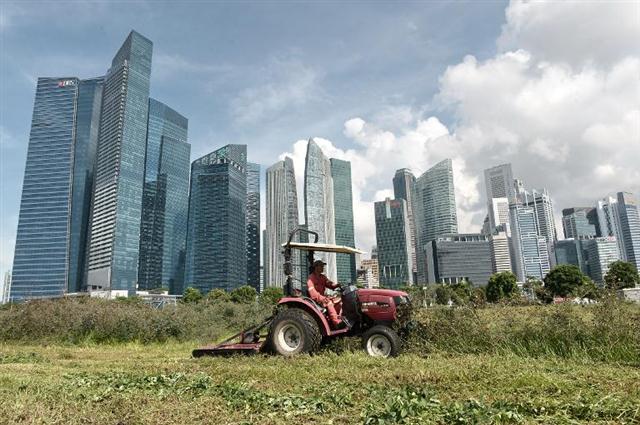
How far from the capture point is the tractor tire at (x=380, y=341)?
8.95m

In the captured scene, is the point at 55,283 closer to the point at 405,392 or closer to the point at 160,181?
the point at 160,181

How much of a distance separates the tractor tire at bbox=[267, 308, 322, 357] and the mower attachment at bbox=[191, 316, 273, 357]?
0.43 meters

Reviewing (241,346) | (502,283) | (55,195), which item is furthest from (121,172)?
(241,346)

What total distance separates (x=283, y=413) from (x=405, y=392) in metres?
1.36

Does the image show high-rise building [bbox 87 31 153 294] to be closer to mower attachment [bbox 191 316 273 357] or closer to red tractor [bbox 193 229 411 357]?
mower attachment [bbox 191 316 273 357]

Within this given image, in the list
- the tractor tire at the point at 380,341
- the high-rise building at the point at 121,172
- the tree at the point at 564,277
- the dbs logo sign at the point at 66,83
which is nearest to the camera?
the tractor tire at the point at 380,341

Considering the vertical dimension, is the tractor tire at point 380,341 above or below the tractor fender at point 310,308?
below

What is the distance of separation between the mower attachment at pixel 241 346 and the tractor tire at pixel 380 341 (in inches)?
95.4

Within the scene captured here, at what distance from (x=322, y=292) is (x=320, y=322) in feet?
2.76

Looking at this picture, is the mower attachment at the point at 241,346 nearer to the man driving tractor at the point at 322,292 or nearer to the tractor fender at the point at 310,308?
the tractor fender at the point at 310,308

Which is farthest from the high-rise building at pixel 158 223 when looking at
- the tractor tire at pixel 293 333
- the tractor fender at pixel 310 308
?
the tractor tire at pixel 293 333

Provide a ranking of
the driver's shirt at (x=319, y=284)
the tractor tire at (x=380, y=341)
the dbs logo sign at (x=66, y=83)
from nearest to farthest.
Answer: the tractor tire at (x=380, y=341) → the driver's shirt at (x=319, y=284) → the dbs logo sign at (x=66, y=83)

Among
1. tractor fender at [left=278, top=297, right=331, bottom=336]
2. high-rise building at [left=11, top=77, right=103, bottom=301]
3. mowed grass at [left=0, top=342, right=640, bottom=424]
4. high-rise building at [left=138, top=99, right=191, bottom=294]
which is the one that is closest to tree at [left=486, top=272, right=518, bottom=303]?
tractor fender at [left=278, top=297, right=331, bottom=336]

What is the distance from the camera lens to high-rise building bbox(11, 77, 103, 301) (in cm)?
15912
